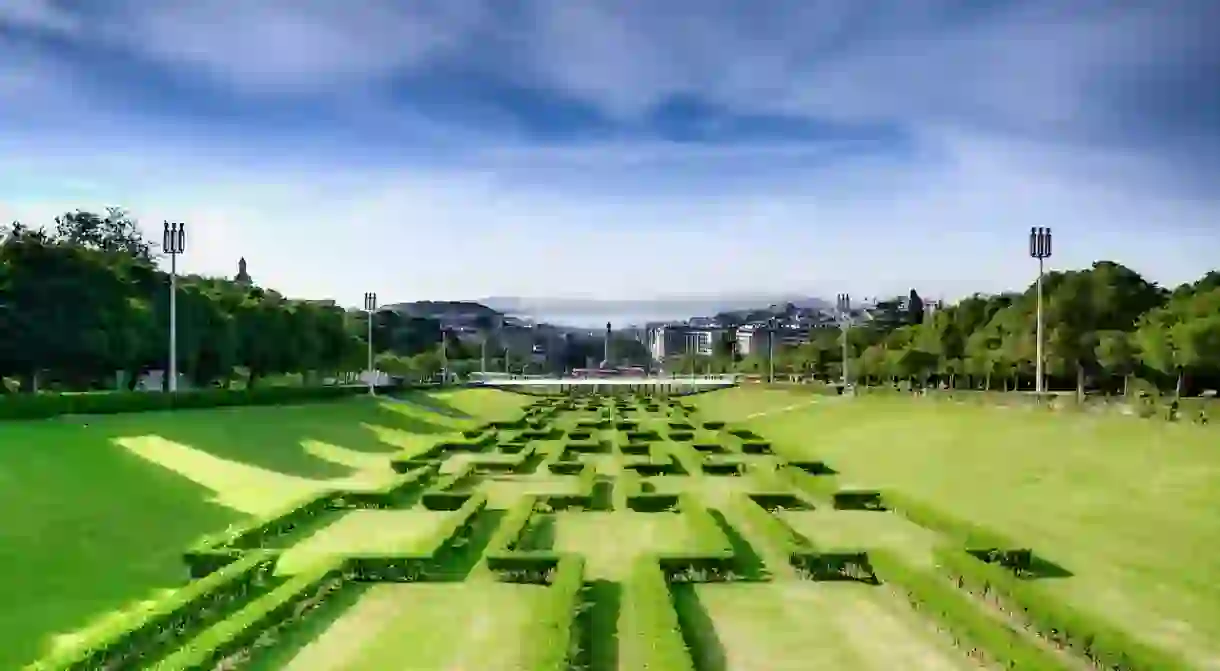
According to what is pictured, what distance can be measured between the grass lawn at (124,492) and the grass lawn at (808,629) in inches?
302

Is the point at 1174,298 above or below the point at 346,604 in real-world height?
above

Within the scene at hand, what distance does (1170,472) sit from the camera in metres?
24.0

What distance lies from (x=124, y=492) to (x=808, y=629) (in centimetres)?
1374

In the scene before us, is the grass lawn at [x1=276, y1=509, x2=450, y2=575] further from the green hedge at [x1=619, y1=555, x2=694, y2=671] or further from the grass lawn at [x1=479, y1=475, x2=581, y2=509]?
the green hedge at [x1=619, y1=555, x2=694, y2=671]

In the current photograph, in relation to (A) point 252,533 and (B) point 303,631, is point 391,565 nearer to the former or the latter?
(B) point 303,631

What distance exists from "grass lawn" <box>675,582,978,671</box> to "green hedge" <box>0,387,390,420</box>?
1971 cm

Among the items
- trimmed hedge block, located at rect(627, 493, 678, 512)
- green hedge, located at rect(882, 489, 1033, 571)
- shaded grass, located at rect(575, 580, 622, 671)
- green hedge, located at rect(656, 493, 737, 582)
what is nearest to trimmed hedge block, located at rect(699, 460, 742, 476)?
trimmed hedge block, located at rect(627, 493, 678, 512)

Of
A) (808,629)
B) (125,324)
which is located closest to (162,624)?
(808,629)

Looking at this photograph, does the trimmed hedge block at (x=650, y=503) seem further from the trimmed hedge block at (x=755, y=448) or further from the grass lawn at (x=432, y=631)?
the trimmed hedge block at (x=755, y=448)

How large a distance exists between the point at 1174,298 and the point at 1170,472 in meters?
35.5

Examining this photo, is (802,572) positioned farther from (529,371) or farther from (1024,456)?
(529,371)

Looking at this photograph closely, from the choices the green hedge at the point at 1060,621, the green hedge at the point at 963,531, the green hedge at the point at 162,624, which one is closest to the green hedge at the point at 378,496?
the green hedge at the point at 162,624

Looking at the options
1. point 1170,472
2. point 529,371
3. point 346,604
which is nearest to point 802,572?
point 346,604

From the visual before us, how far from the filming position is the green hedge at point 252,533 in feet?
54.7
